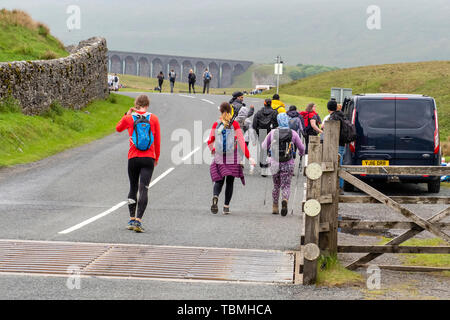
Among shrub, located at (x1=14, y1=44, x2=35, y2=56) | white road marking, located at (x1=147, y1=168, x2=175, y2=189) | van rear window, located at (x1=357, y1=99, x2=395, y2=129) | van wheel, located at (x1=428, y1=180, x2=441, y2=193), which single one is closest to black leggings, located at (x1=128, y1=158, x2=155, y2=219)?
white road marking, located at (x1=147, y1=168, x2=175, y2=189)

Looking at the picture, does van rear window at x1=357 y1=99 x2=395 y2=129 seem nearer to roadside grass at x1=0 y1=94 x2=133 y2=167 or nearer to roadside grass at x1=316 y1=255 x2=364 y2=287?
roadside grass at x1=316 y1=255 x2=364 y2=287

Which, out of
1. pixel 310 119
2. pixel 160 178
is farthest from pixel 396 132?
pixel 160 178

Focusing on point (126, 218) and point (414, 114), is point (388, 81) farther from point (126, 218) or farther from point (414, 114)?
point (126, 218)

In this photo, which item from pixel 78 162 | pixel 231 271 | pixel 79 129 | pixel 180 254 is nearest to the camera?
pixel 231 271

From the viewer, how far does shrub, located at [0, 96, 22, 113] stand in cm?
2237

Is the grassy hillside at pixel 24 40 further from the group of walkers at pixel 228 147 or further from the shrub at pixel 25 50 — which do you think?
the group of walkers at pixel 228 147

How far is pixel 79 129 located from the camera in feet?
86.8

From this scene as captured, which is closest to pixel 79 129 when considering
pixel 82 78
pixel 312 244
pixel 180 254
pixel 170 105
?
pixel 82 78

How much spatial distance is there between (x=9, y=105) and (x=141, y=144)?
1397cm

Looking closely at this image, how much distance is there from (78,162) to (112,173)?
2169 millimetres

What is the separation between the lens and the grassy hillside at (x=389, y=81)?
64312 millimetres

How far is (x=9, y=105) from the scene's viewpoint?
22797mm

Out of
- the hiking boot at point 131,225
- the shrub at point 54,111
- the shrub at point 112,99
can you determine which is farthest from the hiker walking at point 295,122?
the shrub at point 112,99
